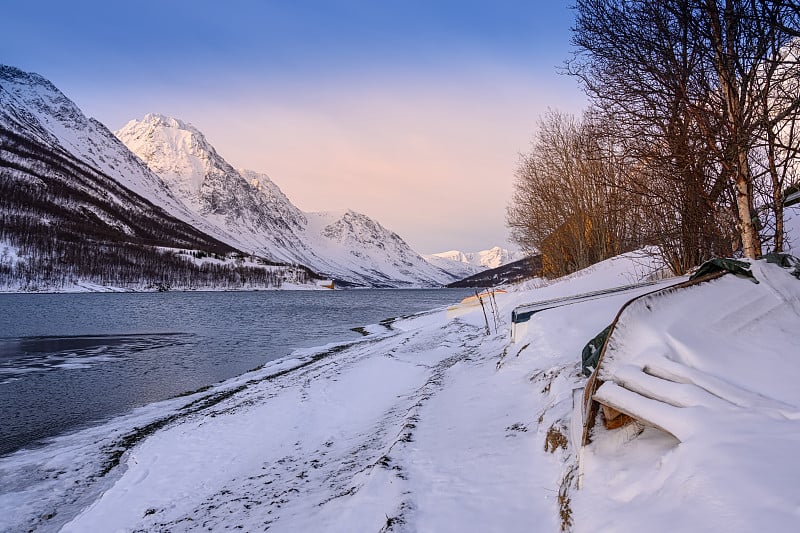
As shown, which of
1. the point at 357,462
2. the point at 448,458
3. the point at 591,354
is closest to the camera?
the point at 448,458

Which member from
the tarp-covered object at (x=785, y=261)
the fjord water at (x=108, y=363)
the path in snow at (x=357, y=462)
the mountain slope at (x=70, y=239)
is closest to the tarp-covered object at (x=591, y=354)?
the path in snow at (x=357, y=462)

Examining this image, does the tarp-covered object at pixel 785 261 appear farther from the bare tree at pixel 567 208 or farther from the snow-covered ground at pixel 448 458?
the bare tree at pixel 567 208

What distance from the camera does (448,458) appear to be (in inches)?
189

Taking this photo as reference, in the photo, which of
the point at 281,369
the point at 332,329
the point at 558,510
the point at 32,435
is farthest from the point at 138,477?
the point at 332,329

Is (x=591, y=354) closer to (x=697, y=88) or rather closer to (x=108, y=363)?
(x=697, y=88)

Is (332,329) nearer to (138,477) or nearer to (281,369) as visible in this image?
(281,369)

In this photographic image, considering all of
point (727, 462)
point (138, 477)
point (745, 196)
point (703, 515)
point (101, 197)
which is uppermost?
point (101, 197)

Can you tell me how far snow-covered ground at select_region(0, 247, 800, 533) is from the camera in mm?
2592

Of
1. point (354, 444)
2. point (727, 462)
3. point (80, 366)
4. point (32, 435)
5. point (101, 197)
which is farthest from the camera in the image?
point (101, 197)

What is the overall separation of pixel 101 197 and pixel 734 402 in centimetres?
23771

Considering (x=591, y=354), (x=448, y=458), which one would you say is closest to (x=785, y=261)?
(x=591, y=354)

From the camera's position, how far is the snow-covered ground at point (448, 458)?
8.50 ft

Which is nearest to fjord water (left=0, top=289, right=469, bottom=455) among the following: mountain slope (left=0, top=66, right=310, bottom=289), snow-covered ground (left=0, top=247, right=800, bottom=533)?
snow-covered ground (left=0, top=247, right=800, bottom=533)

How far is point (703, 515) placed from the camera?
2.27 meters
